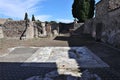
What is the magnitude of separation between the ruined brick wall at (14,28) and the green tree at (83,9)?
1596cm

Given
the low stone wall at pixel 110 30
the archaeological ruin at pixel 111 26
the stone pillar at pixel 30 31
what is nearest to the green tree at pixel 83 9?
the stone pillar at pixel 30 31

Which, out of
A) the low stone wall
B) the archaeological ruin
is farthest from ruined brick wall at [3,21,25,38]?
the low stone wall

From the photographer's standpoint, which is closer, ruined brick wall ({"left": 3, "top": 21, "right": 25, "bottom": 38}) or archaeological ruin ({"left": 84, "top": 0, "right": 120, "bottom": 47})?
archaeological ruin ({"left": 84, "top": 0, "right": 120, "bottom": 47})

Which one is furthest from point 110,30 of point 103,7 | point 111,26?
point 103,7

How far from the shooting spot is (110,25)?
1625 cm

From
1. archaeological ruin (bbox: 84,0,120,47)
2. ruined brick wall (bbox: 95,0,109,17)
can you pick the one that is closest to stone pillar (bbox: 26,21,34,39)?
archaeological ruin (bbox: 84,0,120,47)

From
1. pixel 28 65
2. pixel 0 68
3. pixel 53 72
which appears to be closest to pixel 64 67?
pixel 53 72

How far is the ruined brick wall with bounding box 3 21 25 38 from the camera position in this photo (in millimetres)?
24516

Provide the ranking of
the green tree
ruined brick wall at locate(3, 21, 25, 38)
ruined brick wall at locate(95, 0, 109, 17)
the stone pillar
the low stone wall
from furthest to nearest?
the green tree, ruined brick wall at locate(3, 21, 25, 38), the stone pillar, ruined brick wall at locate(95, 0, 109, 17), the low stone wall

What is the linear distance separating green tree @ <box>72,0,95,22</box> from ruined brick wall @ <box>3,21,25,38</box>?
15962mm

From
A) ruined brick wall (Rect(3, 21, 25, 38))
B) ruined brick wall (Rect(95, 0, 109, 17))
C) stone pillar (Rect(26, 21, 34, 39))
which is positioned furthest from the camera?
ruined brick wall (Rect(3, 21, 25, 38))

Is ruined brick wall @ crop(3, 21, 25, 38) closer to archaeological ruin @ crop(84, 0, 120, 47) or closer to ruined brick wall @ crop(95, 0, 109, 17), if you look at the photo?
ruined brick wall @ crop(95, 0, 109, 17)

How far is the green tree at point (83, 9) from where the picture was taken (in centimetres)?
3800

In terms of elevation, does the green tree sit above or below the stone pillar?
above
